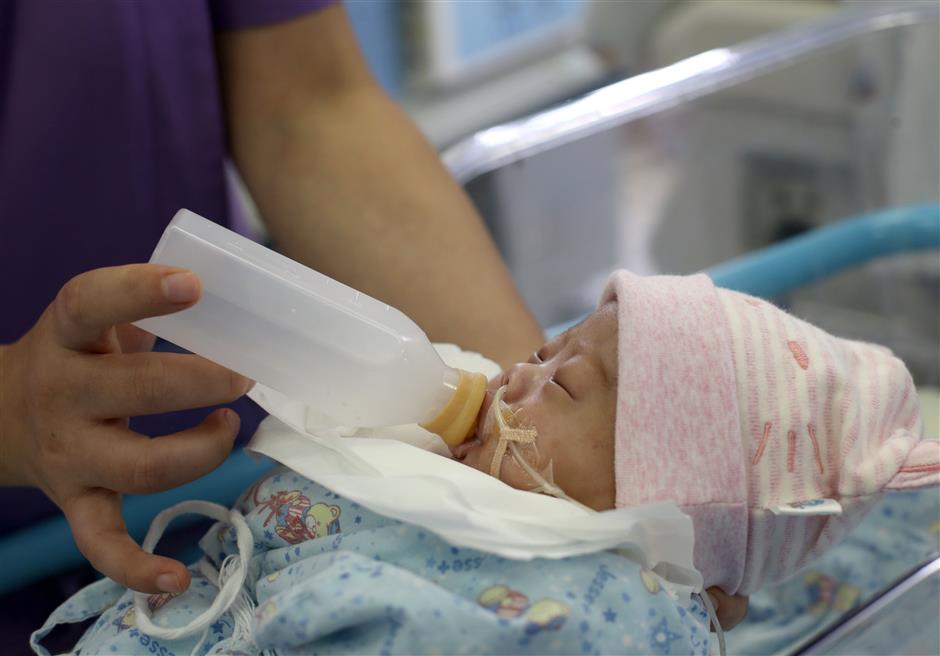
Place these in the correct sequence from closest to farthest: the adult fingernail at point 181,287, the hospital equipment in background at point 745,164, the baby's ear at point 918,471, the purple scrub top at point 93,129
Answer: the adult fingernail at point 181,287
the baby's ear at point 918,471
the purple scrub top at point 93,129
the hospital equipment in background at point 745,164

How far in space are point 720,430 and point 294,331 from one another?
259 millimetres

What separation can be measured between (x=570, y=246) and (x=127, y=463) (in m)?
0.98

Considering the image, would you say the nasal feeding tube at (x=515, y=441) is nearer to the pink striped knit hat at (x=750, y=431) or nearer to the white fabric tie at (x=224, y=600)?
the pink striped knit hat at (x=750, y=431)

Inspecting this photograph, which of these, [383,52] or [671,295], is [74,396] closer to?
[671,295]

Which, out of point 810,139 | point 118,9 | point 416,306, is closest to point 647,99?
point 810,139

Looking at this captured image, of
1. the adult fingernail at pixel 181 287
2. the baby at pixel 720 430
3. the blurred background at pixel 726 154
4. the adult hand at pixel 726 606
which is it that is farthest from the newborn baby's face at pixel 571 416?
the blurred background at pixel 726 154

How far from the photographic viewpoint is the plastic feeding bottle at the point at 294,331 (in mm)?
593

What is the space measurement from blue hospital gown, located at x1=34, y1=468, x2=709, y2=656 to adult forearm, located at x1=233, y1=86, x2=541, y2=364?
23 centimetres

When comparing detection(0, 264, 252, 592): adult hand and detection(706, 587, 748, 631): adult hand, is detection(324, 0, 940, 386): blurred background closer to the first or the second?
detection(706, 587, 748, 631): adult hand

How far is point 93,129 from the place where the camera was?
83 cm

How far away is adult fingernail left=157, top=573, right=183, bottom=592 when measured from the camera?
59 centimetres

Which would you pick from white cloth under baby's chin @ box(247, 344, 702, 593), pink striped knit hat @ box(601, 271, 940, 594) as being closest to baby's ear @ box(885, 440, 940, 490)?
pink striped knit hat @ box(601, 271, 940, 594)

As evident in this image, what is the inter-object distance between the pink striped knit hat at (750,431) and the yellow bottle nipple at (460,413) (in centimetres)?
9

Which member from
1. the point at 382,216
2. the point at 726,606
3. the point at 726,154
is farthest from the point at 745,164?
the point at 726,606
